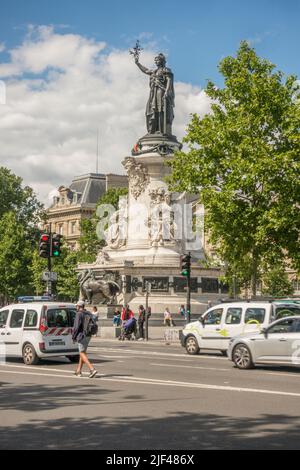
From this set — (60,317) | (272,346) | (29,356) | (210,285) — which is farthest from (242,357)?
(210,285)

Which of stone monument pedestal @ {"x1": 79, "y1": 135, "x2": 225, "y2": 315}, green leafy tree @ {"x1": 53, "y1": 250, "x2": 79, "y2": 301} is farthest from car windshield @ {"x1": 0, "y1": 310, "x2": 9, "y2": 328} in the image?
green leafy tree @ {"x1": 53, "y1": 250, "x2": 79, "y2": 301}

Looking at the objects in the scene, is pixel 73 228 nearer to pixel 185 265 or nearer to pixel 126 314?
pixel 126 314

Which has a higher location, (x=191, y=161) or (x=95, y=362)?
(x=191, y=161)

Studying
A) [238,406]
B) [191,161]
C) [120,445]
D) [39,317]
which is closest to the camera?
[120,445]

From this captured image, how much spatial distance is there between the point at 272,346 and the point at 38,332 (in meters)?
6.31

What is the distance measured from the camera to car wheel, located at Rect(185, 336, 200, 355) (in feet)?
83.9

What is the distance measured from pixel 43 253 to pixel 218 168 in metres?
9.32

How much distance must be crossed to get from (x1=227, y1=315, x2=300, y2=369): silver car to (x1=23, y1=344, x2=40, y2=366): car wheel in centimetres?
535

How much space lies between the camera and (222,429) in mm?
9820

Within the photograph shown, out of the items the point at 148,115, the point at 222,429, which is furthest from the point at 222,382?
the point at 148,115

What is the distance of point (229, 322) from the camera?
24.1 meters

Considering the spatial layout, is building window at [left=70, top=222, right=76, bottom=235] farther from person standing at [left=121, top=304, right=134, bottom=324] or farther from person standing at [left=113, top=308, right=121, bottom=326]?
person standing at [left=121, top=304, right=134, bottom=324]

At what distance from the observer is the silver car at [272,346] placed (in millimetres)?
18172

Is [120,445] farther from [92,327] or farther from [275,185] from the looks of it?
[275,185]
